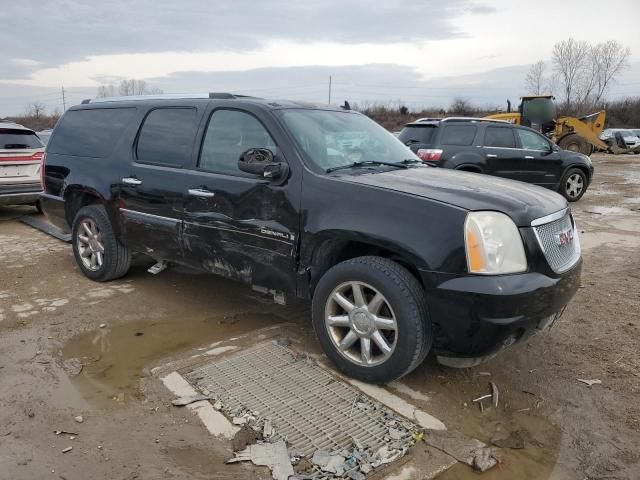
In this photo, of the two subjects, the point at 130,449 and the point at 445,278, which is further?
the point at 445,278

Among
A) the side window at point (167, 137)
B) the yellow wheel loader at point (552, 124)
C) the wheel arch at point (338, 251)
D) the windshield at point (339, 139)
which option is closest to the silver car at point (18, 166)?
the side window at point (167, 137)

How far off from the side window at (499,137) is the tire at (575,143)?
14.0 m

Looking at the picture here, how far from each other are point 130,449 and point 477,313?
2.03 metres

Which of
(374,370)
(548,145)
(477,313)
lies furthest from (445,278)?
(548,145)

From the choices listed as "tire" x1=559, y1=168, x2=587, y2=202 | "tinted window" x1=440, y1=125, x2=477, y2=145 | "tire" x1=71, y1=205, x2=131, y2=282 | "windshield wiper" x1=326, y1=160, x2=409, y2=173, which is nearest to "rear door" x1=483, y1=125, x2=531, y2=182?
"tinted window" x1=440, y1=125, x2=477, y2=145

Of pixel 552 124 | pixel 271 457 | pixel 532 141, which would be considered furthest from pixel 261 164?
pixel 552 124

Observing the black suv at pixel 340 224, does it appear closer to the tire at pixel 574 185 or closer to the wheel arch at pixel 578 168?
the wheel arch at pixel 578 168

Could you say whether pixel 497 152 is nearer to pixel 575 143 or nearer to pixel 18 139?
pixel 18 139

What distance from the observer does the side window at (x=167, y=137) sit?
14.8 ft

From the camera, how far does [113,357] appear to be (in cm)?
392

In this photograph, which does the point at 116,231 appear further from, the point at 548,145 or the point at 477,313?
the point at 548,145

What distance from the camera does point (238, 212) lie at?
4023 mm

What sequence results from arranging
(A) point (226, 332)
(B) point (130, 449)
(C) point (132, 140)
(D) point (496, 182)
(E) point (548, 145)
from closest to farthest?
(B) point (130, 449), (D) point (496, 182), (A) point (226, 332), (C) point (132, 140), (E) point (548, 145)

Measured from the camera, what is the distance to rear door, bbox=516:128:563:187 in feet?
36.6
